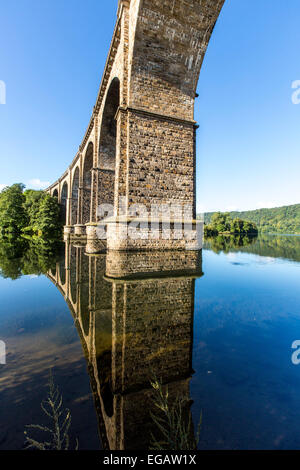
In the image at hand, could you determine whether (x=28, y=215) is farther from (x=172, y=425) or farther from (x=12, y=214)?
(x=172, y=425)

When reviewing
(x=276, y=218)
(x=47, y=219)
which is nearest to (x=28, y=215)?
(x=47, y=219)

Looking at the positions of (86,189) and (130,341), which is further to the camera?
(86,189)

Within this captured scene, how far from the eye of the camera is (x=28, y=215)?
101 ft

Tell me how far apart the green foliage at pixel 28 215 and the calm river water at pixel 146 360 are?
26665 mm

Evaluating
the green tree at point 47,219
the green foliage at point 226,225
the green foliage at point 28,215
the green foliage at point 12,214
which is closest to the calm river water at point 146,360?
the green tree at point 47,219

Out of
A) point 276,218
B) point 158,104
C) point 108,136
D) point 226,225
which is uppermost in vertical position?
point 276,218

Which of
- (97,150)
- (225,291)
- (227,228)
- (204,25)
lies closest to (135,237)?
(225,291)

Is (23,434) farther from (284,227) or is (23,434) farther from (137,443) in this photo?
(284,227)

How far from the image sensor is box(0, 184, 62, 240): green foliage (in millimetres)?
27766

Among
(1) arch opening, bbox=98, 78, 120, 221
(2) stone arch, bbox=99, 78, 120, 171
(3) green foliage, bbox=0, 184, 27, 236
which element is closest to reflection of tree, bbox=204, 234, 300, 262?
(1) arch opening, bbox=98, 78, 120, 221

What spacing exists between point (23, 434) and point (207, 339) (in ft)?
6.86

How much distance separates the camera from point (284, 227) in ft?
360

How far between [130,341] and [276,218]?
483 feet

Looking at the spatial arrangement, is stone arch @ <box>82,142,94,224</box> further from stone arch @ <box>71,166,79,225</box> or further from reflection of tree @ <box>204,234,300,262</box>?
reflection of tree @ <box>204,234,300,262</box>
